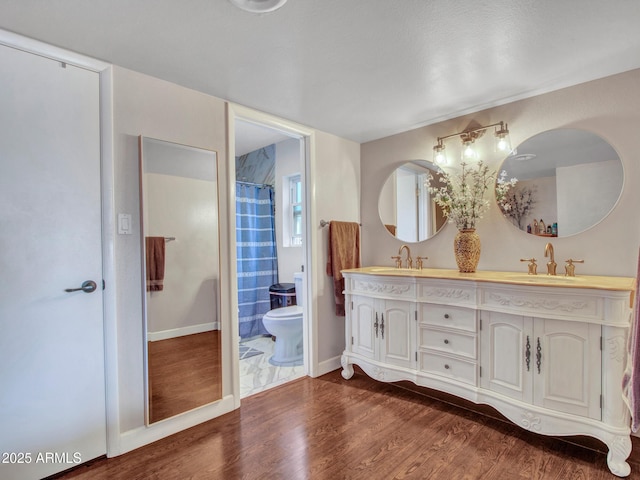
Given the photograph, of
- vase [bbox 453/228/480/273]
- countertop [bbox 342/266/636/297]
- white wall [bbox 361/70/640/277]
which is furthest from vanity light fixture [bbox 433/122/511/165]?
countertop [bbox 342/266/636/297]

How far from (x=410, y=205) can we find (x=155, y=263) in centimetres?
214

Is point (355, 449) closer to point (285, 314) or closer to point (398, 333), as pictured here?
point (398, 333)

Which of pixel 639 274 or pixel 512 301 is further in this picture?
pixel 512 301

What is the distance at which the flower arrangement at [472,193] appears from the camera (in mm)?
2486

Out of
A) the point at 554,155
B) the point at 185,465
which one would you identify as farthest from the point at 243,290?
the point at 554,155

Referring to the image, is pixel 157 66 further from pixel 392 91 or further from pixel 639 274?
pixel 639 274

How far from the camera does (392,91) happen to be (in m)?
2.28

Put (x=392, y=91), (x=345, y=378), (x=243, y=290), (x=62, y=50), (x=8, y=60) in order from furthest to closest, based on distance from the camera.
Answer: (x=243, y=290) < (x=345, y=378) < (x=392, y=91) < (x=62, y=50) < (x=8, y=60)

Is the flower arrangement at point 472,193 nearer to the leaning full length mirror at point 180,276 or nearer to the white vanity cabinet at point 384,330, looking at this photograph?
the white vanity cabinet at point 384,330

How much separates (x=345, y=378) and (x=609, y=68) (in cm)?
284

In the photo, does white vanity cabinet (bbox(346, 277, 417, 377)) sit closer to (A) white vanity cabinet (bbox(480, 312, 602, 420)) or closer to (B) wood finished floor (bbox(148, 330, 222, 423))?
(A) white vanity cabinet (bbox(480, 312, 602, 420))

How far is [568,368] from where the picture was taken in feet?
5.97

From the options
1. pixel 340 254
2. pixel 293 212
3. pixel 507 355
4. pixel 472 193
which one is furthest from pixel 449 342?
pixel 293 212

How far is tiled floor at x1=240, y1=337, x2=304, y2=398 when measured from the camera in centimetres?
278
